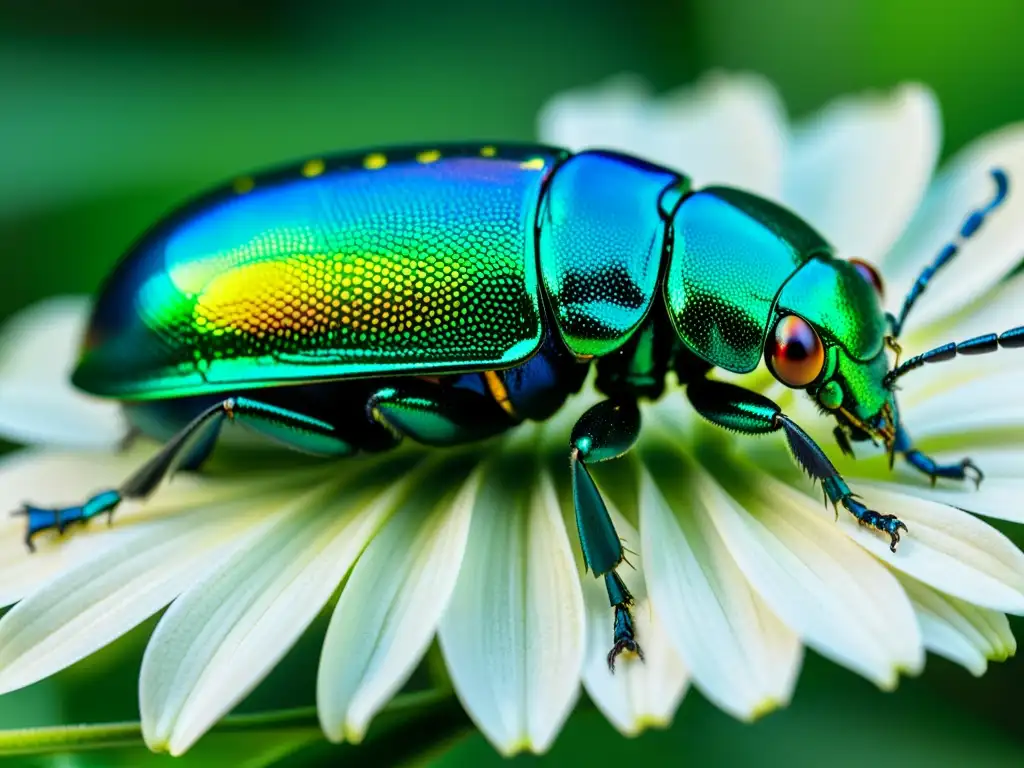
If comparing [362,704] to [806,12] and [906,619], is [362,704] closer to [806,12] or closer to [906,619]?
[906,619]

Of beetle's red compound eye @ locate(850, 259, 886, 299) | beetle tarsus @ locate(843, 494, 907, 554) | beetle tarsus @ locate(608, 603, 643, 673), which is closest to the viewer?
beetle tarsus @ locate(608, 603, 643, 673)

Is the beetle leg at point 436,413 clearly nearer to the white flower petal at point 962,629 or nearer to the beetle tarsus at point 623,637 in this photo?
the beetle tarsus at point 623,637

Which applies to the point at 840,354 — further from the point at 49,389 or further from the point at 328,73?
the point at 328,73

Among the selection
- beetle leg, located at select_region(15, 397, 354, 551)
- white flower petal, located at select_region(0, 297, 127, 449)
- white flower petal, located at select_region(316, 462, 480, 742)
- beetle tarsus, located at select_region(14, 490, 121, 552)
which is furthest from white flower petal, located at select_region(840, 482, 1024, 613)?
white flower petal, located at select_region(0, 297, 127, 449)

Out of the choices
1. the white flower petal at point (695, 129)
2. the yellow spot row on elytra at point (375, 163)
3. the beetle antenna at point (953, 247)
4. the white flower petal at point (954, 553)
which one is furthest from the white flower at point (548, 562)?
the yellow spot row on elytra at point (375, 163)

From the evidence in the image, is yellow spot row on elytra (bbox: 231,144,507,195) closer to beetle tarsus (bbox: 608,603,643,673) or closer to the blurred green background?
beetle tarsus (bbox: 608,603,643,673)

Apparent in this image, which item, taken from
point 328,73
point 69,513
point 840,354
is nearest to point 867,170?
point 840,354
